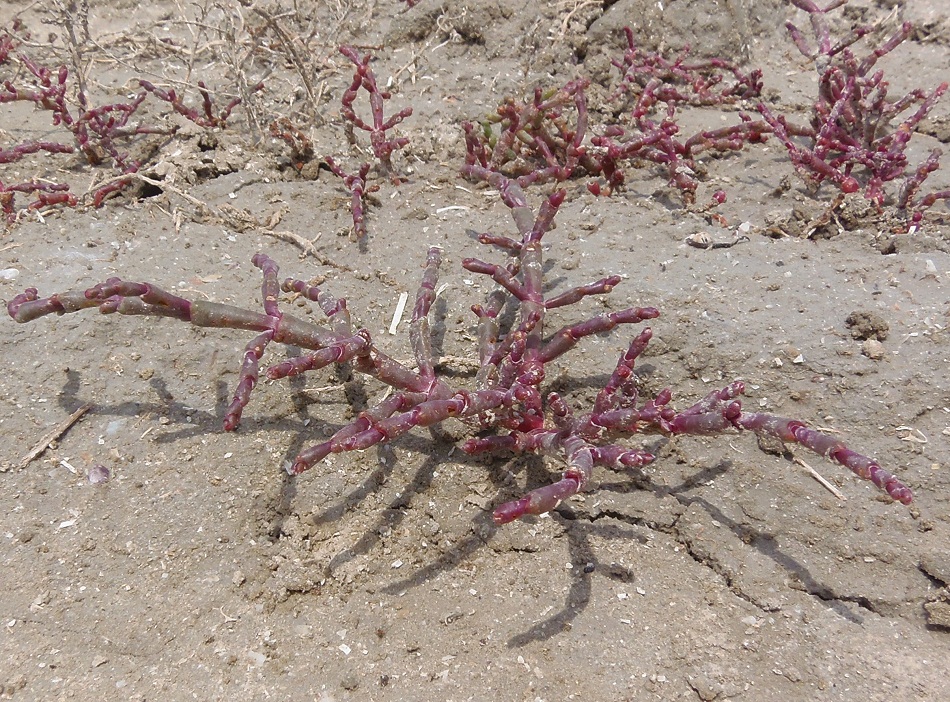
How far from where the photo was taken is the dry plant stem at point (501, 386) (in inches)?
76.6

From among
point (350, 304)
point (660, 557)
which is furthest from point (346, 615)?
point (350, 304)

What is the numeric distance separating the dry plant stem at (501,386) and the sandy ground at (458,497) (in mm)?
247

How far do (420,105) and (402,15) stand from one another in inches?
45.1

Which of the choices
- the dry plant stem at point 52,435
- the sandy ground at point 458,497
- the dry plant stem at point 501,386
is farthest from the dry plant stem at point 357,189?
the dry plant stem at point 52,435

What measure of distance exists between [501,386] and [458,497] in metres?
0.43

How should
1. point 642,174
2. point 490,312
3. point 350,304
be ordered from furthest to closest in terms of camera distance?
point 642,174 → point 350,304 → point 490,312

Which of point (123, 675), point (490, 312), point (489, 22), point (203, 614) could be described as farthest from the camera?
point (489, 22)

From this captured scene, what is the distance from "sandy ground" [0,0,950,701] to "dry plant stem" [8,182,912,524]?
0.25 meters

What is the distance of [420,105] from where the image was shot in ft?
15.7

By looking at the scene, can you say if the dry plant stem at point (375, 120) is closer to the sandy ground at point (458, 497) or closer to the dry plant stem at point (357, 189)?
the dry plant stem at point (357, 189)

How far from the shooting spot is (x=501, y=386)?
8.25 feet

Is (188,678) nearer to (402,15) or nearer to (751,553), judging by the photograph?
(751,553)

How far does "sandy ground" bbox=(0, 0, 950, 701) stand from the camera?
6.64 feet

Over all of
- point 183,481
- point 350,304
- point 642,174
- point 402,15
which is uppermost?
point 402,15
